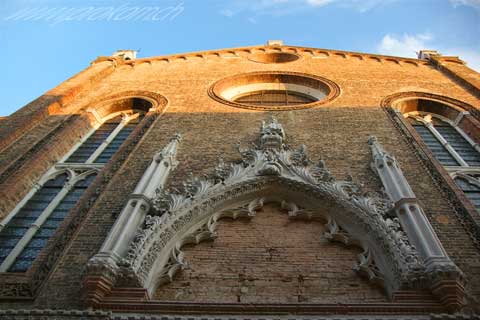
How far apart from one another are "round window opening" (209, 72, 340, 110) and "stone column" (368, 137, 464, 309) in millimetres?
5379

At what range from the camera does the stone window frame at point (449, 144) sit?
8.47m

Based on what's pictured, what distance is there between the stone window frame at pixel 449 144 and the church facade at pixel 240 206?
0.05 m

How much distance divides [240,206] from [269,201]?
53 cm

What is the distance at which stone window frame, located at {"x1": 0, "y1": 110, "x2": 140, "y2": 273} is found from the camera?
21.7 feet

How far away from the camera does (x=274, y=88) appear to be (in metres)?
13.9

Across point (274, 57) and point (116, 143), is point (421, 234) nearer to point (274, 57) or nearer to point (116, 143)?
point (116, 143)

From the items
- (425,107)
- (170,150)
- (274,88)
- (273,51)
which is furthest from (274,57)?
(170,150)

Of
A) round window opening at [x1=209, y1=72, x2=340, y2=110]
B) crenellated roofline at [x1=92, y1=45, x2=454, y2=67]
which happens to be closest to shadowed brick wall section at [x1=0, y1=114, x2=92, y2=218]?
round window opening at [x1=209, y1=72, x2=340, y2=110]

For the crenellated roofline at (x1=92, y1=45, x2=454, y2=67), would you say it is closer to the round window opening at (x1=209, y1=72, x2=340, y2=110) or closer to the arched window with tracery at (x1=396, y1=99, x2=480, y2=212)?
the round window opening at (x1=209, y1=72, x2=340, y2=110)

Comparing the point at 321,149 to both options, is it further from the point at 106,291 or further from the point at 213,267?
the point at 106,291

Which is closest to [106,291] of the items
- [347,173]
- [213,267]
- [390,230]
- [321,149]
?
[213,267]

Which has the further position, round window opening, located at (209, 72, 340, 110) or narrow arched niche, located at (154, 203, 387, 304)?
round window opening, located at (209, 72, 340, 110)

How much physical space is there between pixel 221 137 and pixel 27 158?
375 cm

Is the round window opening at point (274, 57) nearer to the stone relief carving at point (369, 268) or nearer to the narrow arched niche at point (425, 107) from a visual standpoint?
the narrow arched niche at point (425, 107)
